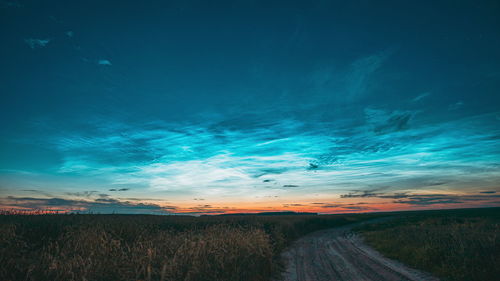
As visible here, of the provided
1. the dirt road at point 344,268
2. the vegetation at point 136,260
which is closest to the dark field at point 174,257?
the vegetation at point 136,260

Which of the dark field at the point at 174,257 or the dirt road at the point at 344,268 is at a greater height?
the dark field at the point at 174,257

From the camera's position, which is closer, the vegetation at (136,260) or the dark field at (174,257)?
the vegetation at (136,260)

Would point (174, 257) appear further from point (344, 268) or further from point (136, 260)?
point (344, 268)

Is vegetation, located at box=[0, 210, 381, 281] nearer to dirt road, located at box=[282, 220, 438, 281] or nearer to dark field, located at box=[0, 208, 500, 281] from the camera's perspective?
dark field, located at box=[0, 208, 500, 281]

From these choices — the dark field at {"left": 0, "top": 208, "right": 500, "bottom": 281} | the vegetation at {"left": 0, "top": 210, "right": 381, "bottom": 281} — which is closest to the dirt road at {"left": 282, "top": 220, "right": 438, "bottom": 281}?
the dark field at {"left": 0, "top": 208, "right": 500, "bottom": 281}

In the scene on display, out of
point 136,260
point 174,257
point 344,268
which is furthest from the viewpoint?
point 344,268

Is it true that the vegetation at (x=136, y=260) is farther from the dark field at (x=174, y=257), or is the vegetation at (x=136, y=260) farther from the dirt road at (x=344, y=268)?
the dirt road at (x=344, y=268)

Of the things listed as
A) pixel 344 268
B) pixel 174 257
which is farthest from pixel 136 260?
pixel 344 268

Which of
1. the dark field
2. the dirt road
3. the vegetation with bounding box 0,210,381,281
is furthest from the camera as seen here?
the dirt road

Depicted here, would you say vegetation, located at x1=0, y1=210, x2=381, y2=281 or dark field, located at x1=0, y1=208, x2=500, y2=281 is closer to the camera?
vegetation, located at x1=0, y1=210, x2=381, y2=281

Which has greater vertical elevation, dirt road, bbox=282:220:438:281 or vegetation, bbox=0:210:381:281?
vegetation, bbox=0:210:381:281

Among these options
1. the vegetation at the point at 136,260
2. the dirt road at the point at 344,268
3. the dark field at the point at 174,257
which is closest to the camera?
the vegetation at the point at 136,260

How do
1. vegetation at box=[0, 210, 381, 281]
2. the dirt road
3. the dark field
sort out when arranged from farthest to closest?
1. the dirt road
2. the dark field
3. vegetation at box=[0, 210, 381, 281]

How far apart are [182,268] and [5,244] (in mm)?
8412
